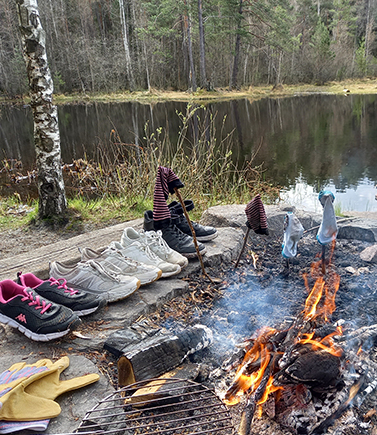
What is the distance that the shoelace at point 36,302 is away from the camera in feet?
6.26

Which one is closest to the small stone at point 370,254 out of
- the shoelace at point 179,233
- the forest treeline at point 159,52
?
the shoelace at point 179,233

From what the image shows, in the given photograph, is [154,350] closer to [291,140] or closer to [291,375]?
[291,375]

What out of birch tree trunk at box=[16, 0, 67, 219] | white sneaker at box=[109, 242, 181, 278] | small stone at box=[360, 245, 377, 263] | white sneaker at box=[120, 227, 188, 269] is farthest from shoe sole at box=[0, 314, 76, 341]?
birch tree trunk at box=[16, 0, 67, 219]

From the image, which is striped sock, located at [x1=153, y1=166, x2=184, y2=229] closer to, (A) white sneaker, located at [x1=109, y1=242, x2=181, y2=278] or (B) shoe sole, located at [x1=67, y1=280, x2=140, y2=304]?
(A) white sneaker, located at [x1=109, y1=242, x2=181, y2=278]

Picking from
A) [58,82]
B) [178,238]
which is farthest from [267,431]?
[58,82]

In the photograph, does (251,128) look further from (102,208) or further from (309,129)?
(102,208)

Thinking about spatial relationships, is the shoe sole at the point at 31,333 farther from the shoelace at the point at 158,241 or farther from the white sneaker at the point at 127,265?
the shoelace at the point at 158,241

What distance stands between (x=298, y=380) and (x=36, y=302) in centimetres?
133

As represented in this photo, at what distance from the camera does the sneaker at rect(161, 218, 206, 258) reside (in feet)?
9.48

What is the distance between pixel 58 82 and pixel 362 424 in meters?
31.1

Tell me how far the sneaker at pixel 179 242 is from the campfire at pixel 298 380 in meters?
1.14

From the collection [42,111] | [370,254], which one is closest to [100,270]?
[370,254]

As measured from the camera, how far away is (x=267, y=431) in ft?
4.89

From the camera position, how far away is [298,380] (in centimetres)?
154
